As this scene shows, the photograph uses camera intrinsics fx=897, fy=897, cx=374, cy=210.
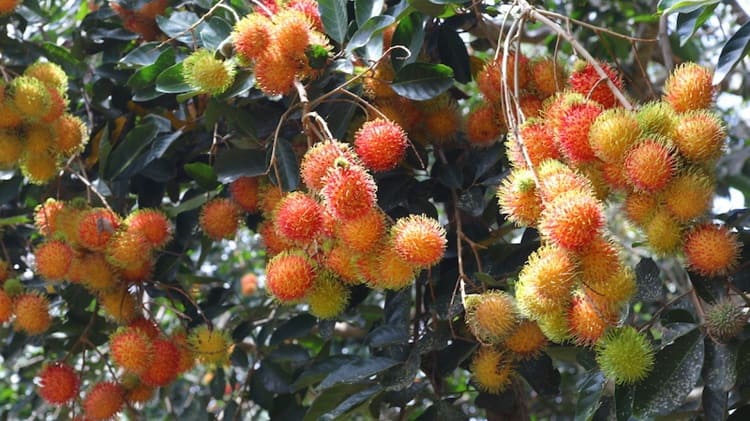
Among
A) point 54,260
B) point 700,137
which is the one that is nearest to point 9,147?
point 54,260

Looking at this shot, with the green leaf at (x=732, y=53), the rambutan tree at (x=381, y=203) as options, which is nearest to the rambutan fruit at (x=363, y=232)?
the rambutan tree at (x=381, y=203)

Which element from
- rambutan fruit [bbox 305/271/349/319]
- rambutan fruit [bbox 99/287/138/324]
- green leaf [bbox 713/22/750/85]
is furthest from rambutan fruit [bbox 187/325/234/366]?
green leaf [bbox 713/22/750/85]

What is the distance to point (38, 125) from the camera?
64.8 inches

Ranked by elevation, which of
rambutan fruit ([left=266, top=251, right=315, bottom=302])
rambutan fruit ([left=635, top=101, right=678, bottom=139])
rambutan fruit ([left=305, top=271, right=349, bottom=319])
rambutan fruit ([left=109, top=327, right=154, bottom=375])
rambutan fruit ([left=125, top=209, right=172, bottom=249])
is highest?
rambutan fruit ([left=635, top=101, right=678, bottom=139])

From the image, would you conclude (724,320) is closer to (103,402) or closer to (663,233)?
(663,233)

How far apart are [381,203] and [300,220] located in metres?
0.31

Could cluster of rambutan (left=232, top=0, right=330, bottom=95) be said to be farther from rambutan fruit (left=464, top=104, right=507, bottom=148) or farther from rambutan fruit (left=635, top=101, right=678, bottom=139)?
rambutan fruit (left=635, top=101, right=678, bottom=139)

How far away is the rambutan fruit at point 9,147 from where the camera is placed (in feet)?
5.31

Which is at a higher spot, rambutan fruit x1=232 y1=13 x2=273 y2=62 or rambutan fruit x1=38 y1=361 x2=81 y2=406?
rambutan fruit x1=232 y1=13 x2=273 y2=62

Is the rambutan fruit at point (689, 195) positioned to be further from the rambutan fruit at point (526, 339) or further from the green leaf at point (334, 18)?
the green leaf at point (334, 18)

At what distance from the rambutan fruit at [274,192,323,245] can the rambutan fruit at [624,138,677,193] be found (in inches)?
16.9

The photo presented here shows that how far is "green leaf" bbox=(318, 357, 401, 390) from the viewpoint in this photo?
1491 mm

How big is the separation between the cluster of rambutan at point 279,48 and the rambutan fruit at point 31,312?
2.23 feet

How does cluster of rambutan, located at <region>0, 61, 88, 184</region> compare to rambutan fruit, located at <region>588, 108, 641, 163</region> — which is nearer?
rambutan fruit, located at <region>588, 108, 641, 163</region>
